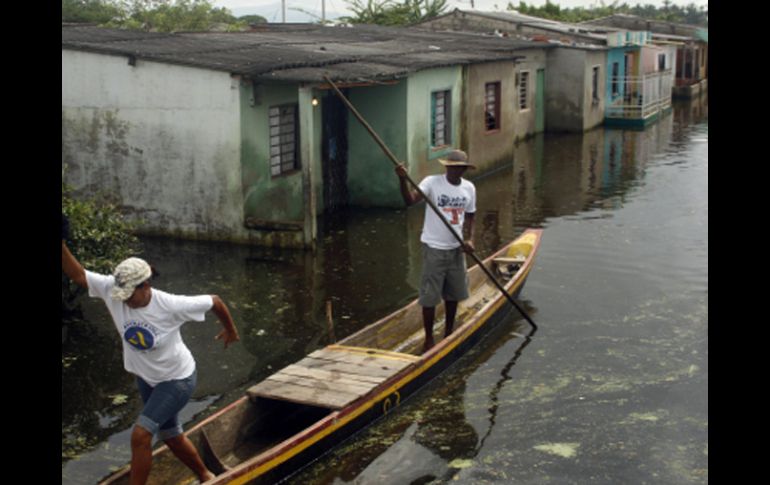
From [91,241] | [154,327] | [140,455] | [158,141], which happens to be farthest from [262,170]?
[140,455]

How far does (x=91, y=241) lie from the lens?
1069 cm

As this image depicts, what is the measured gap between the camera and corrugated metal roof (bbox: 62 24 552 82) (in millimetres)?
14156

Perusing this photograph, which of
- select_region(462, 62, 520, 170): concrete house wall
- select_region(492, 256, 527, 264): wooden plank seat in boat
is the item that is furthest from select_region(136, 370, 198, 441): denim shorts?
select_region(462, 62, 520, 170): concrete house wall

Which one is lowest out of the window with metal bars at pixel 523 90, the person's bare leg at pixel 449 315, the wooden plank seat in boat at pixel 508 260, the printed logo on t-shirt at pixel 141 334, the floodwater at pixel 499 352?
the floodwater at pixel 499 352

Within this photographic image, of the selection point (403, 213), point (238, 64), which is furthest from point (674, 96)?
point (238, 64)

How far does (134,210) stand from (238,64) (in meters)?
3.15

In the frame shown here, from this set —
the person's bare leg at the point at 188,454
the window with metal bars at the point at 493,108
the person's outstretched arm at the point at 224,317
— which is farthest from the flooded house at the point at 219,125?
the person's bare leg at the point at 188,454

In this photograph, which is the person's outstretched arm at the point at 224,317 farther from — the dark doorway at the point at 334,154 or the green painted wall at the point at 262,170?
the dark doorway at the point at 334,154

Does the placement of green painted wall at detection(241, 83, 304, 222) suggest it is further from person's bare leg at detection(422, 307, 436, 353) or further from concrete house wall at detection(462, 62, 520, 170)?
concrete house wall at detection(462, 62, 520, 170)

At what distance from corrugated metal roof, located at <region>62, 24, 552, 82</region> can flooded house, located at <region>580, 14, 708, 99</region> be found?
26690 mm

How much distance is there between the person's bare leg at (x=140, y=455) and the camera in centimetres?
584

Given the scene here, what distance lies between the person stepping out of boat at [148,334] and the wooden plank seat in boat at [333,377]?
1.51 meters

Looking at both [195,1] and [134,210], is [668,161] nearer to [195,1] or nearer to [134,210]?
[134,210]

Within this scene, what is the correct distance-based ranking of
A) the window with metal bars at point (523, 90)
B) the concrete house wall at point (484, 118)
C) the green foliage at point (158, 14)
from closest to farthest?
the concrete house wall at point (484, 118) < the window with metal bars at point (523, 90) < the green foliage at point (158, 14)
